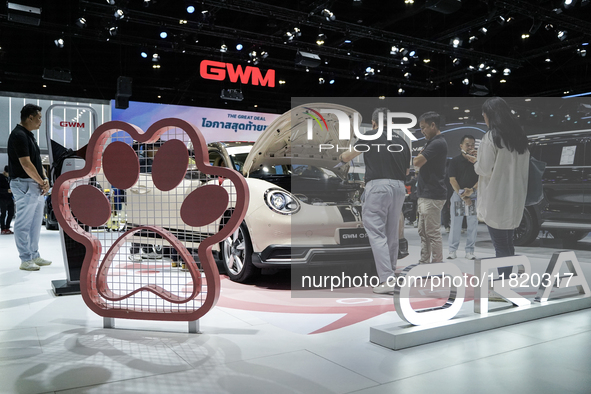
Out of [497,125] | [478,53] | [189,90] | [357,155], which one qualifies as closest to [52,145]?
[357,155]

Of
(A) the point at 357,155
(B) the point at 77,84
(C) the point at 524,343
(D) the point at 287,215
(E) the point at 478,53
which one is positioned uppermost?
(E) the point at 478,53

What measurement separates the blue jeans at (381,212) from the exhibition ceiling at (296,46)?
14.5 ft

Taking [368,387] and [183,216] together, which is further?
[183,216]

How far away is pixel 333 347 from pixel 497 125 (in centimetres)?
197

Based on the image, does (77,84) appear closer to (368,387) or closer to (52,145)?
(52,145)

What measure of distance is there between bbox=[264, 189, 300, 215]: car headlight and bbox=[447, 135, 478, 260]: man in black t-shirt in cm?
156

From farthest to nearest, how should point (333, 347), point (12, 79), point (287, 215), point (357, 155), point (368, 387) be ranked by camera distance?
point (12, 79) < point (357, 155) < point (287, 215) < point (333, 347) < point (368, 387)

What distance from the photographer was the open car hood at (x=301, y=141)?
3.85 m

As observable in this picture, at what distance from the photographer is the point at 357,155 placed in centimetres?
385

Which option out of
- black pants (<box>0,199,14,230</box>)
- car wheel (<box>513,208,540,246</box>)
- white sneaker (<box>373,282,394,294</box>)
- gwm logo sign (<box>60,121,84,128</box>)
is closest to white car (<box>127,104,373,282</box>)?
white sneaker (<box>373,282,394,294</box>)

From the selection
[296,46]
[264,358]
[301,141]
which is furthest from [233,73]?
[264,358]

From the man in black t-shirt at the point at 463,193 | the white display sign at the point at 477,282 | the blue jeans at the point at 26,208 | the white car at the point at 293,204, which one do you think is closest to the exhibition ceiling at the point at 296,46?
the man in black t-shirt at the point at 463,193

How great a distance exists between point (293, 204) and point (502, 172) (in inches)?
61.5

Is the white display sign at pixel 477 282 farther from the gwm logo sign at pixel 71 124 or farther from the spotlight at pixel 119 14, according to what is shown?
the spotlight at pixel 119 14
